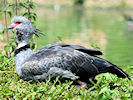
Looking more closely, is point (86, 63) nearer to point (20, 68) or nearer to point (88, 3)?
point (20, 68)

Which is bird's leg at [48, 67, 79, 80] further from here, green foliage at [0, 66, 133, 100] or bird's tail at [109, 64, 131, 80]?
bird's tail at [109, 64, 131, 80]

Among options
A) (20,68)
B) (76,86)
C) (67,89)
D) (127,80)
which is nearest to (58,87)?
(67,89)

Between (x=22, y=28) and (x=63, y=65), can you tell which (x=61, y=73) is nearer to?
(x=63, y=65)

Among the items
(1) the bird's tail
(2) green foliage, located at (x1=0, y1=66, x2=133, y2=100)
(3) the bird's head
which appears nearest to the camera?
(2) green foliage, located at (x1=0, y1=66, x2=133, y2=100)

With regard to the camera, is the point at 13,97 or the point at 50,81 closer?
the point at 13,97

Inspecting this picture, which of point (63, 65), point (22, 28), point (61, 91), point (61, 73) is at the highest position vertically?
point (22, 28)

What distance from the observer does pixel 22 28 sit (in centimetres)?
486

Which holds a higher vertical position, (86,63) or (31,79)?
(86,63)

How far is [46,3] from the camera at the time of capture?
4628 centimetres

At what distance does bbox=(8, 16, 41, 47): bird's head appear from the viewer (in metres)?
4.86

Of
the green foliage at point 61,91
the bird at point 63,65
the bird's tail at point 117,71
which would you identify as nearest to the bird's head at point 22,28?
the bird at point 63,65

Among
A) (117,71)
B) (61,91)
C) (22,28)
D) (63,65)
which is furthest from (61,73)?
(22,28)

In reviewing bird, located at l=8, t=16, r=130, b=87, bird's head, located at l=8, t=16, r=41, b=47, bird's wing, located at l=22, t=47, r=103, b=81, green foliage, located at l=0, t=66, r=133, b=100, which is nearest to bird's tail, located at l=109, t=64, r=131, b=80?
bird, located at l=8, t=16, r=130, b=87

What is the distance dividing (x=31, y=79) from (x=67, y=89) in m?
0.76
